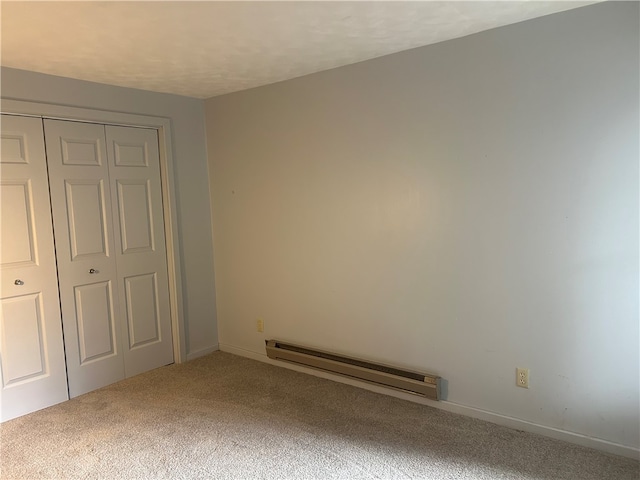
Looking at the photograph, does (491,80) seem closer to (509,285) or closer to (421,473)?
(509,285)

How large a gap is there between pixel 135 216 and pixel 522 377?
293cm

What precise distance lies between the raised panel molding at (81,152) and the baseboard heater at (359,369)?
6.25 ft

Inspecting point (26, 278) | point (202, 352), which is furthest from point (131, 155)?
point (202, 352)

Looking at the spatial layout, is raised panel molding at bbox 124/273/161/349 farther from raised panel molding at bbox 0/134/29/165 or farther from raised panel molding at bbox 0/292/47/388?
raised panel molding at bbox 0/134/29/165

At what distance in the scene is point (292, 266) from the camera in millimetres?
3516

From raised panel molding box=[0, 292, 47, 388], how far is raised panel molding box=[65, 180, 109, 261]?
42 cm

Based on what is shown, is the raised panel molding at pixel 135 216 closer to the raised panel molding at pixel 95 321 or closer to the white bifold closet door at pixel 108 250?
the white bifold closet door at pixel 108 250

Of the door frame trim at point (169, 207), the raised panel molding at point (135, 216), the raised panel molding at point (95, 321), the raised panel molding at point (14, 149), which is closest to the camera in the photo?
the raised panel molding at point (14, 149)

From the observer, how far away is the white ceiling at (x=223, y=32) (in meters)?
2.03

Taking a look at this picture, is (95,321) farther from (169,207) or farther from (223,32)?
(223,32)

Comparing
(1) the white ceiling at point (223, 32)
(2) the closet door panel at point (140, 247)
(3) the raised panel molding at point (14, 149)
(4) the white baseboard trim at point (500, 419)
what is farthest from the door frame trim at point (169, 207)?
(4) the white baseboard trim at point (500, 419)

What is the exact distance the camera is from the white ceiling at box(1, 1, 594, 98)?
6.65ft

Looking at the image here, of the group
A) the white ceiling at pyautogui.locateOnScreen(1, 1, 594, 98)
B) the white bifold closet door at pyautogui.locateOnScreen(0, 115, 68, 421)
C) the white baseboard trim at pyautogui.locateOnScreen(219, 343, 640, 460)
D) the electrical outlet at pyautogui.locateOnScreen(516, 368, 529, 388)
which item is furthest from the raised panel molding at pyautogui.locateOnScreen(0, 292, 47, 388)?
the electrical outlet at pyautogui.locateOnScreen(516, 368, 529, 388)

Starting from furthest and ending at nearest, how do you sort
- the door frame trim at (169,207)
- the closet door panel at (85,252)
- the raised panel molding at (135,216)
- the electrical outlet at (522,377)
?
the raised panel molding at (135,216) → the door frame trim at (169,207) → the closet door panel at (85,252) → the electrical outlet at (522,377)
